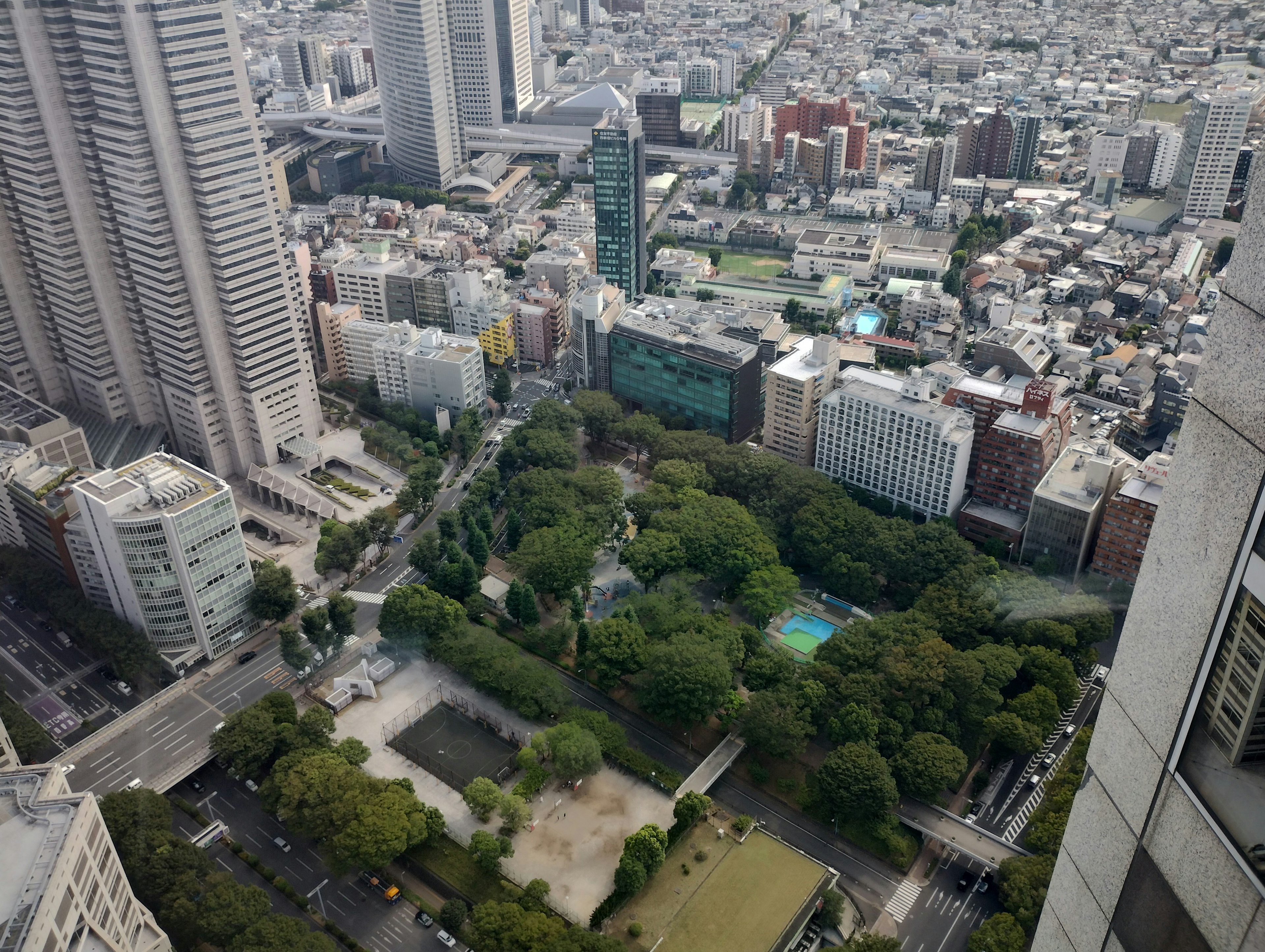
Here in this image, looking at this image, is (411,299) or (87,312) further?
(411,299)

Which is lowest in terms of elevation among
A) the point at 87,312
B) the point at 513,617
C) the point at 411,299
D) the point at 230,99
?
the point at 513,617

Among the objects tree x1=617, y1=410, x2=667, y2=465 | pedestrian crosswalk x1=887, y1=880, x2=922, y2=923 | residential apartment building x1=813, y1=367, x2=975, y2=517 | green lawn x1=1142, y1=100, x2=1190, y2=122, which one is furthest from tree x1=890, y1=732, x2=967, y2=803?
green lawn x1=1142, y1=100, x2=1190, y2=122

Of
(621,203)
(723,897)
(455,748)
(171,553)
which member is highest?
(621,203)

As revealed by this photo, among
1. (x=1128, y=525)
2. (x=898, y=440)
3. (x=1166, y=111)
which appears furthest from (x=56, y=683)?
(x=1166, y=111)

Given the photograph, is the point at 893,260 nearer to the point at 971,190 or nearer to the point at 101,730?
the point at 971,190

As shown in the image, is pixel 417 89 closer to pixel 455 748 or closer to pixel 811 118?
pixel 811 118

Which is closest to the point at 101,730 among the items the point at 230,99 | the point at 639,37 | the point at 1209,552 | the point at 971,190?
the point at 230,99

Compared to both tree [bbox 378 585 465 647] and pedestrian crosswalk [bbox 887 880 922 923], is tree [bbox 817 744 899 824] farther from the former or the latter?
tree [bbox 378 585 465 647]
